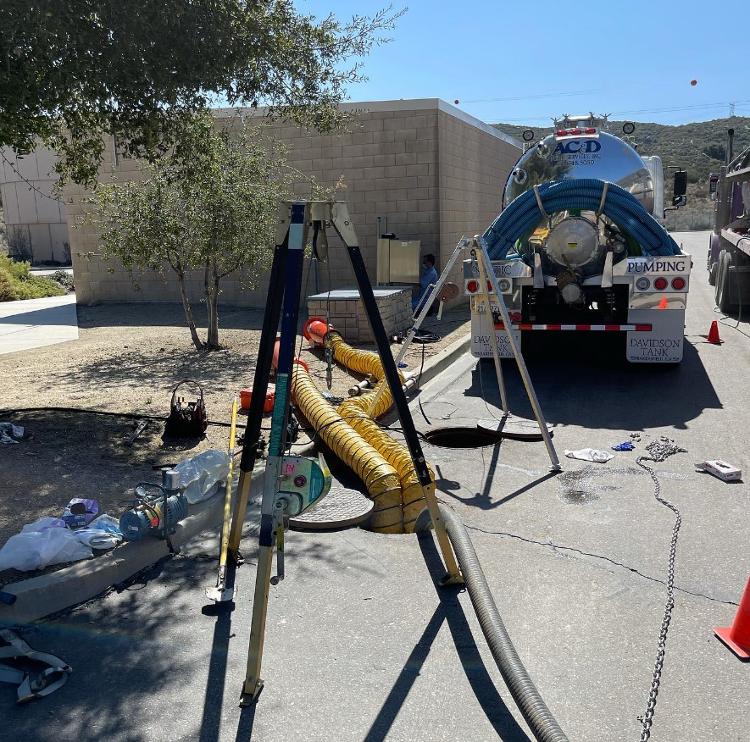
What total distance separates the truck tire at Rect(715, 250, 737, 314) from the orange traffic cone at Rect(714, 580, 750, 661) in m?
12.3

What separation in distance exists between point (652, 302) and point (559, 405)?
6.05 feet

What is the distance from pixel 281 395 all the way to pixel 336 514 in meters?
1.91

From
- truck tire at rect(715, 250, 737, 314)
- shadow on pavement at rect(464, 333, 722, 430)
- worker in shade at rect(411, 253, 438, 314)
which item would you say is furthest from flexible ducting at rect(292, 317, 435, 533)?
truck tire at rect(715, 250, 737, 314)

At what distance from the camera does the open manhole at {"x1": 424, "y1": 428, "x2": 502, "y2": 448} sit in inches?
277

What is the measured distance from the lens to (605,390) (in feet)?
28.9

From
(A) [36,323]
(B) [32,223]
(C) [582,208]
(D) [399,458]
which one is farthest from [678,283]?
(B) [32,223]

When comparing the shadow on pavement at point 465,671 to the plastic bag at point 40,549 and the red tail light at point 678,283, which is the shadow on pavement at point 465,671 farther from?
the red tail light at point 678,283

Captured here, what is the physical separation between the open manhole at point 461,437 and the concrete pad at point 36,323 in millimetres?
7693

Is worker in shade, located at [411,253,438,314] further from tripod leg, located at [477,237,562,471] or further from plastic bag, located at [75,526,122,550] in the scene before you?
plastic bag, located at [75,526,122,550]

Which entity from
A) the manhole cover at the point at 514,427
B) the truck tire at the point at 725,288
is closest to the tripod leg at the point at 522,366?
the manhole cover at the point at 514,427

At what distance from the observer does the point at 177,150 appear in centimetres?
716

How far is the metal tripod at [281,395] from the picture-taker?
3234 millimetres

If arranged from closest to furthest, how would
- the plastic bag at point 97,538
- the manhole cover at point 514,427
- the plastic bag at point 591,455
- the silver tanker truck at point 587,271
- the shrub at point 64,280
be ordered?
the plastic bag at point 97,538
the plastic bag at point 591,455
the manhole cover at point 514,427
the silver tanker truck at point 587,271
the shrub at point 64,280

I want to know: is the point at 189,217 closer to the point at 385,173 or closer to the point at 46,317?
the point at 385,173
